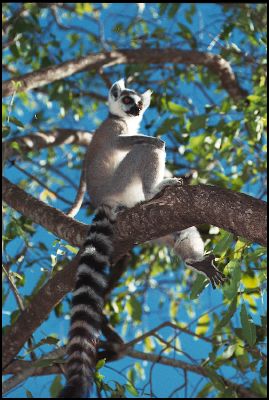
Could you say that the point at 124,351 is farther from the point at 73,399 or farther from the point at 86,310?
the point at 73,399

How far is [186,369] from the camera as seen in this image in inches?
190

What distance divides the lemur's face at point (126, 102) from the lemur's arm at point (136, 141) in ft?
2.89

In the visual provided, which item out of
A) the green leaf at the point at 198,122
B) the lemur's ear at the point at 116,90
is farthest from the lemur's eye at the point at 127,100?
the green leaf at the point at 198,122

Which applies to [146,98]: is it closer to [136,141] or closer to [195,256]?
[136,141]

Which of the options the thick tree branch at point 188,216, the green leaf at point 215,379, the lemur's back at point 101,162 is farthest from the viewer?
the lemur's back at point 101,162

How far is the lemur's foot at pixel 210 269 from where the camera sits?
3.93 m

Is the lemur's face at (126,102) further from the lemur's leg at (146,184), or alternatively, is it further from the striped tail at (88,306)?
the striped tail at (88,306)

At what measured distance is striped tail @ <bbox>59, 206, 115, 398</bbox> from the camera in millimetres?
2734

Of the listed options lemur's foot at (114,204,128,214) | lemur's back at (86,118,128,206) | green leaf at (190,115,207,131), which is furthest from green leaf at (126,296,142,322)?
green leaf at (190,115,207,131)

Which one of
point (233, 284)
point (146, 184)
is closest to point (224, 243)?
point (233, 284)

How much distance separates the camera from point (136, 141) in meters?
4.66

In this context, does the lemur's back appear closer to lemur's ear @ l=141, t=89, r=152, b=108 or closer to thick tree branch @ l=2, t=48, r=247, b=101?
thick tree branch @ l=2, t=48, r=247, b=101

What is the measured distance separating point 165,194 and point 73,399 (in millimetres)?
1205

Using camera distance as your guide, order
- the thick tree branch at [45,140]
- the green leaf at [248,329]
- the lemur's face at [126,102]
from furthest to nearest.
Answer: the lemur's face at [126,102], the thick tree branch at [45,140], the green leaf at [248,329]
